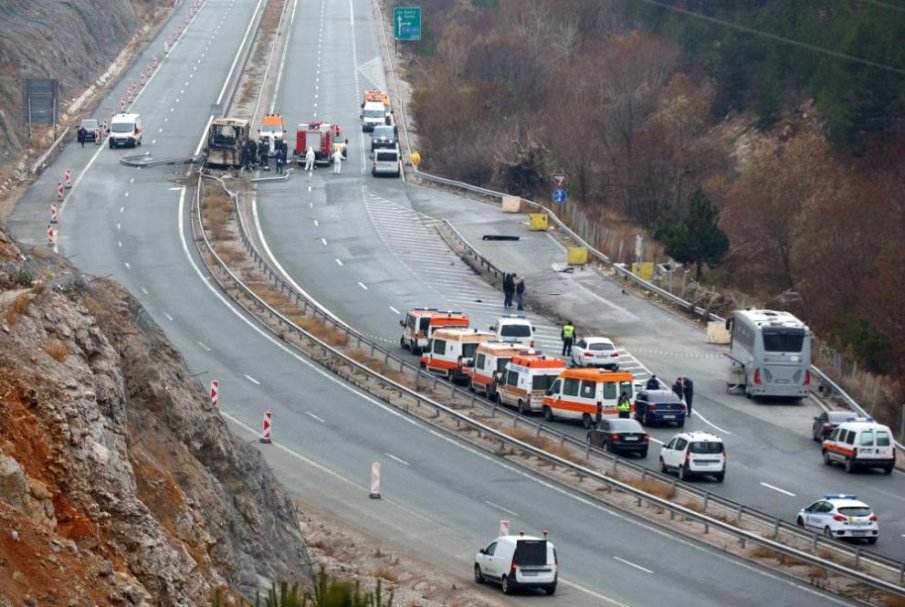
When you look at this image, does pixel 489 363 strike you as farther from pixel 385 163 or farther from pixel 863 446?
pixel 385 163

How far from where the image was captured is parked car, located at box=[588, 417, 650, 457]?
134 ft

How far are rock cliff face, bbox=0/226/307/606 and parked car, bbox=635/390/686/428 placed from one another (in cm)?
1931

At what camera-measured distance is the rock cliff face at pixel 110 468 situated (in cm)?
1594

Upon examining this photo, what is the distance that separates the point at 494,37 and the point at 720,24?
19.7m

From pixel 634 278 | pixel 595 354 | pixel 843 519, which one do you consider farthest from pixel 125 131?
pixel 843 519

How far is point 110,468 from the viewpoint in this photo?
18.0 meters

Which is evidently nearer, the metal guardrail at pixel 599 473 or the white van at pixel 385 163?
the metal guardrail at pixel 599 473

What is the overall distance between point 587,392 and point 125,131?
50.3 m

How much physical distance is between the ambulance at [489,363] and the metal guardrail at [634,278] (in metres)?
9.11

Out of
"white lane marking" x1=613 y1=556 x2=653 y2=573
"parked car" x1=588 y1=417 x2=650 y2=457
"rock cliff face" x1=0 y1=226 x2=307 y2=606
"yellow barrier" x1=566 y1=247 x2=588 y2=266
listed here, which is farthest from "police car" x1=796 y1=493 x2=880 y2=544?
"yellow barrier" x1=566 y1=247 x2=588 y2=266

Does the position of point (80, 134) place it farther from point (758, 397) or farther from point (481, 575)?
point (481, 575)

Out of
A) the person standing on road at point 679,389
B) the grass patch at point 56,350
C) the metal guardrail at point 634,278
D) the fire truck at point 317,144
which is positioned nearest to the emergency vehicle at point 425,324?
the person standing on road at point 679,389

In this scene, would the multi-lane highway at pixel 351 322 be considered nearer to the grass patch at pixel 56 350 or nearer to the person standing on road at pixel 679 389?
the person standing on road at pixel 679 389

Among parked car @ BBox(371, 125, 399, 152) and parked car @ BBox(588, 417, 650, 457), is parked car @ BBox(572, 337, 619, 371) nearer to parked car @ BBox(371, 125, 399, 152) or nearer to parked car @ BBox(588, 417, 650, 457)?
parked car @ BBox(588, 417, 650, 457)
